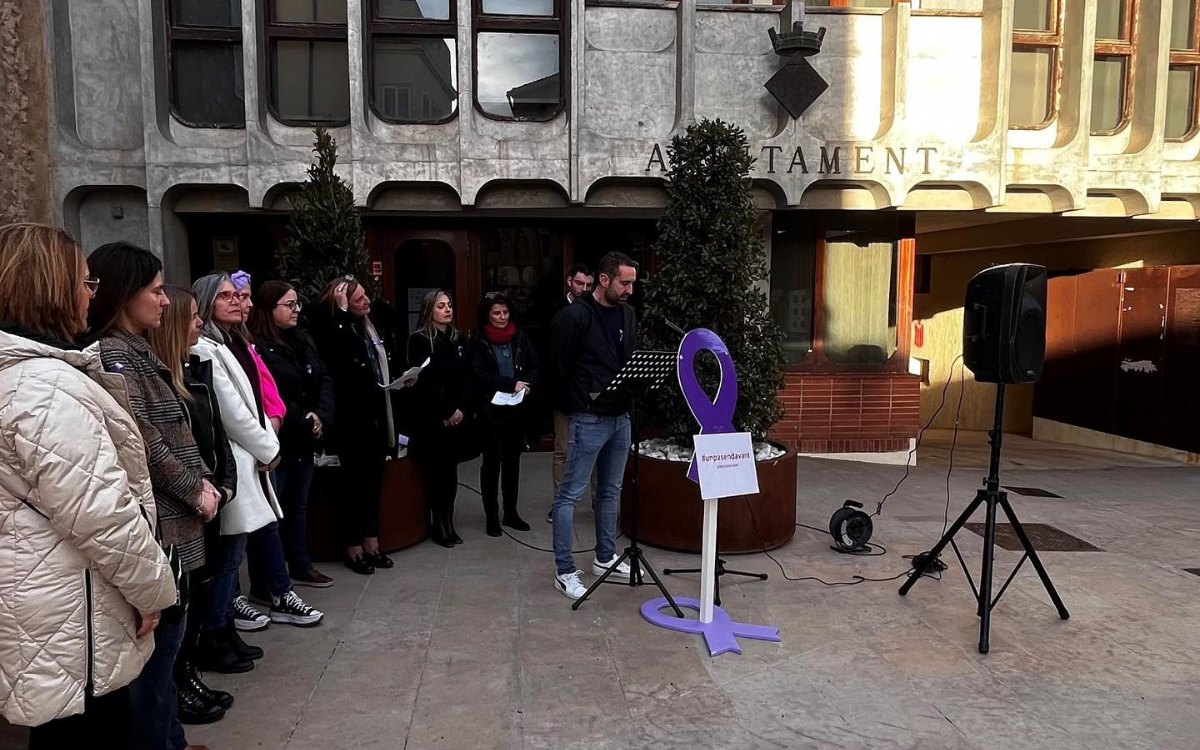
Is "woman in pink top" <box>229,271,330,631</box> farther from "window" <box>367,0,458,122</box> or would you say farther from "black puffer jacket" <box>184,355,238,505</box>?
"window" <box>367,0,458,122</box>

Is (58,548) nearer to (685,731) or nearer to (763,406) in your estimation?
(685,731)

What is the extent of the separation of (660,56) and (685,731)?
7150mm

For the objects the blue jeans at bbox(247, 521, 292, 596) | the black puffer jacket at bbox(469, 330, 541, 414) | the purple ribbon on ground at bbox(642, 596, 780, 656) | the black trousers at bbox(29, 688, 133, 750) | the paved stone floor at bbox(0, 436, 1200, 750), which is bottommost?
the paved stone floor at bbox(0, 436, 1200, 750)

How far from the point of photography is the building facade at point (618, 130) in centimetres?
812

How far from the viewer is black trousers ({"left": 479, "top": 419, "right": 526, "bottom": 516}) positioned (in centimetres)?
625

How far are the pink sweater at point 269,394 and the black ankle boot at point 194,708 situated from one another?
1.39 metres

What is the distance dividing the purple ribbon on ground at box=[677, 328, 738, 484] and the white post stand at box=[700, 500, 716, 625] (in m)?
0.22

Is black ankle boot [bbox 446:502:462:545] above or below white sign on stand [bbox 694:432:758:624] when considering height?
below

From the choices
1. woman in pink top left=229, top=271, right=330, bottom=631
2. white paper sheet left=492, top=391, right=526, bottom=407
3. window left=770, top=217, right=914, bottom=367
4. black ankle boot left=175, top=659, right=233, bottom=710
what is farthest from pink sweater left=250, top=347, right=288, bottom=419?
window left=770, top=217, right=914, bottom=367

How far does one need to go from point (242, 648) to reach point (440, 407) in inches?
88.9

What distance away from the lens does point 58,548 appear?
211 cm

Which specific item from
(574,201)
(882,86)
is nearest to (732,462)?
(574,201)

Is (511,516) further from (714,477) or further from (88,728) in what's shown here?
(88,728)

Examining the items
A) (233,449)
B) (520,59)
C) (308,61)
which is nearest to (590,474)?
(233,449)
